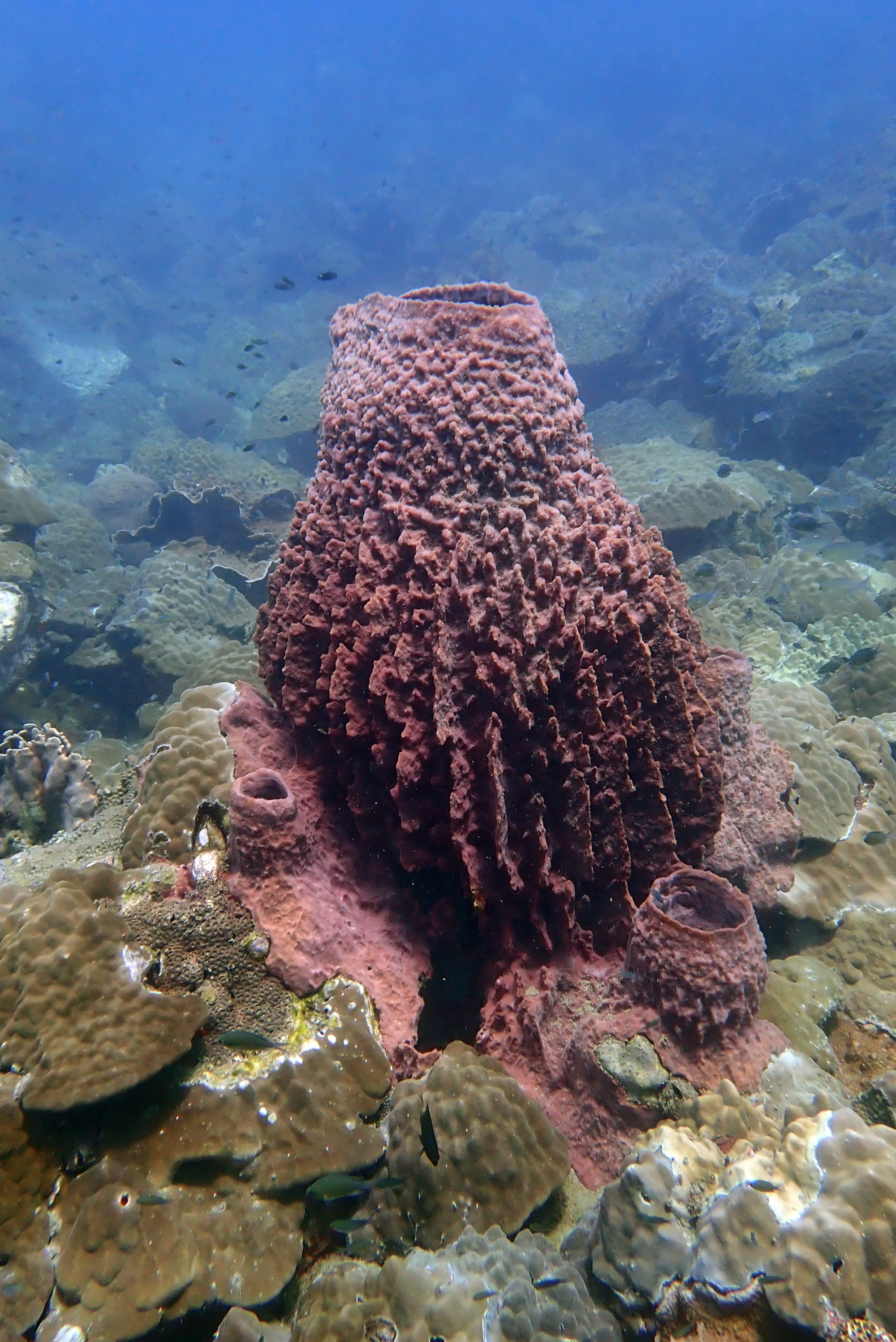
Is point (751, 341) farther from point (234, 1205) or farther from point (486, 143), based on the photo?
point (486, 143)

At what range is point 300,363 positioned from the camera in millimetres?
27812

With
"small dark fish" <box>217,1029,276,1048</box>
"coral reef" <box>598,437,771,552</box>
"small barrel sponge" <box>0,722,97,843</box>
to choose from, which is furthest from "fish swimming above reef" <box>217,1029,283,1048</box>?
"coral reef" <box>598,437,771,552</box>

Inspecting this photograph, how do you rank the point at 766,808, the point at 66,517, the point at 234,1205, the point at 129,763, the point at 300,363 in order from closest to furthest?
the point at 234,1205, the point at 766,808, the point at 129,763, the point at 66,517, the point at 300,363

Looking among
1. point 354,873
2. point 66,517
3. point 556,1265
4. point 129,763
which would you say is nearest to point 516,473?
point 354,873

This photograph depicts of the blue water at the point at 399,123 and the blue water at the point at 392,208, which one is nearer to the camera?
the blue water at the point at 392,208

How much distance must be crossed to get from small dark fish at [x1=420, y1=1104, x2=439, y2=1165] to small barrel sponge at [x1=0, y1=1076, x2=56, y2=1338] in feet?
4.24

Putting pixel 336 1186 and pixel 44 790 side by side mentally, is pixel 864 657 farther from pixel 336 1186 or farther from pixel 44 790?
pixel 44 790

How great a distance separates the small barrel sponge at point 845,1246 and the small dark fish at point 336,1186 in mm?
1349

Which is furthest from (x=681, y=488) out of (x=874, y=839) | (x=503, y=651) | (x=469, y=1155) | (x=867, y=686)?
(x=469, y=1155)

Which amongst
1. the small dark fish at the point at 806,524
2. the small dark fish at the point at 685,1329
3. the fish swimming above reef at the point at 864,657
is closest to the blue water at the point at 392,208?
the small dark fish at the point at 806,524

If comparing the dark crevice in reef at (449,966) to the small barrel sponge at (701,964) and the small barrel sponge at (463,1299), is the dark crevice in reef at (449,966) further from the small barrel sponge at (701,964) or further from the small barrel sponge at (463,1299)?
the small barrel sponge at (463,1299)

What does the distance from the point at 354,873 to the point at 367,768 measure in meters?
0.55

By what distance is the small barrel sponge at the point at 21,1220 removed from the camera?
2.02 metres

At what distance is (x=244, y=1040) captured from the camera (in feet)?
8.29
